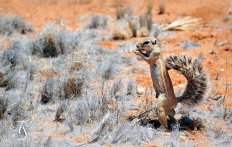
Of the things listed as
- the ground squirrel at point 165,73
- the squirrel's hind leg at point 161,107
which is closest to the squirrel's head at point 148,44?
the ground squirrel at point 165,73

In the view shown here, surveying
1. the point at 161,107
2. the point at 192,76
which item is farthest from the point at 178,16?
the point at 161,107

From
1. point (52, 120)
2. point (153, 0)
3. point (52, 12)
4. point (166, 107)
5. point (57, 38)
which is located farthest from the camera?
point (153, 0)

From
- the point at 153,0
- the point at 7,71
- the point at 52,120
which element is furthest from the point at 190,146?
the point at 153,0

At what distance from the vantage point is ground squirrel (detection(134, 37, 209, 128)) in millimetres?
4840

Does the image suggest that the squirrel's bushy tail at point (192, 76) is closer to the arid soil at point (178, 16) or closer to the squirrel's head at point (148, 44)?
the squirrel's head at point (148, 44)

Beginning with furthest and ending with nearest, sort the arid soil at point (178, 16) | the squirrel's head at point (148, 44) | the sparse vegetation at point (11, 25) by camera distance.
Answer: the sparse vegetation at point (11, 25)
the arid soil at point (178, 16)
the squirrel's head at point (148, 44)

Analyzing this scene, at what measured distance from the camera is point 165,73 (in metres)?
Answer: 4.89

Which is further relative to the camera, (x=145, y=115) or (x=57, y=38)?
(x=57, y=38)

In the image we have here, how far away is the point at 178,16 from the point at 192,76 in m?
8.03

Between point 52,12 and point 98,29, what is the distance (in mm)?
3016

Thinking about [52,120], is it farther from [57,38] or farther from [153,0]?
[153,0]

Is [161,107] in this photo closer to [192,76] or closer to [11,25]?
[192,76]

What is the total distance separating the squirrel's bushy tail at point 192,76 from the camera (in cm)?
484

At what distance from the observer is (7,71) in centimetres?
697
